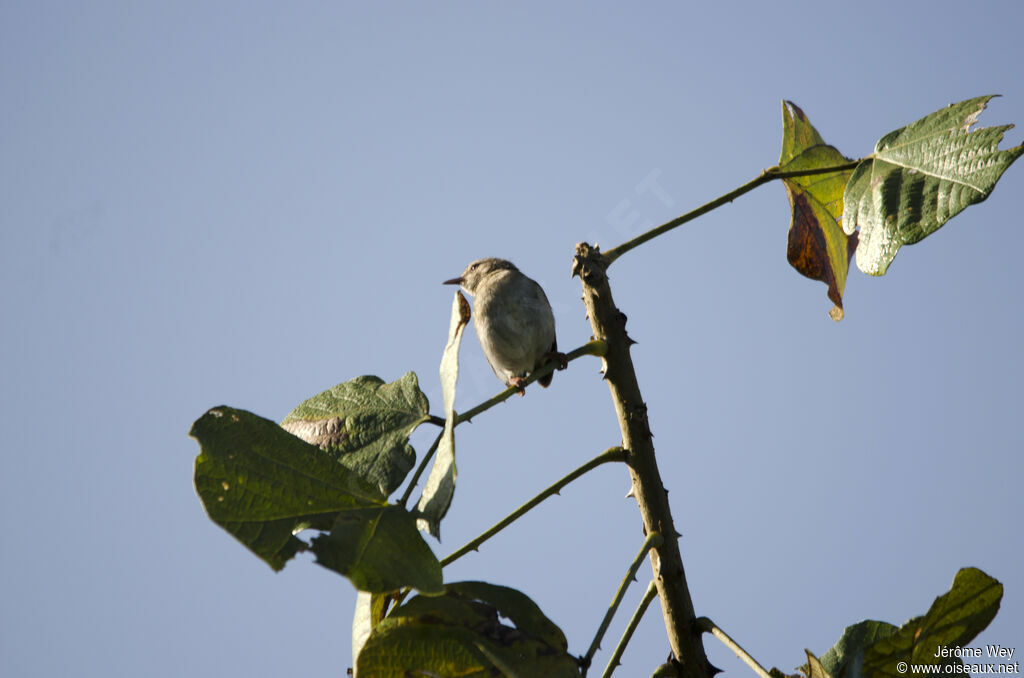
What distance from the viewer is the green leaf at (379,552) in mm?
1695

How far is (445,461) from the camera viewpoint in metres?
1.81

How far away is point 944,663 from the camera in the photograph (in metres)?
1.99

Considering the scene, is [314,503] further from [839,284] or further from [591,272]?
[839,284]

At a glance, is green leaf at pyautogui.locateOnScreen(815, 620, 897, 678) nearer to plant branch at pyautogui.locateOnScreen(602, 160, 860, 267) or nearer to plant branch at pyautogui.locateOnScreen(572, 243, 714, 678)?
plant branch at pyautogui.locateOnScreen(572, 243, 714, 678)

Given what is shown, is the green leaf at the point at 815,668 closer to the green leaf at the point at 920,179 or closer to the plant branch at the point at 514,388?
the plant branch at the point at 514,388

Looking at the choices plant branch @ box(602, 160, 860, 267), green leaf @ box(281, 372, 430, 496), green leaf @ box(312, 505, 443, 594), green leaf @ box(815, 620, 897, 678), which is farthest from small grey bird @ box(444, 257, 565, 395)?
green leaf @ box(312, 505, 443, 594)

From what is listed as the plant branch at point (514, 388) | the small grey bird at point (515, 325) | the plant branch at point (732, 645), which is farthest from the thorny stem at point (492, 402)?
the small grey bird at point (515, 325)

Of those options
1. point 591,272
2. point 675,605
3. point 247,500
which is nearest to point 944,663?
point 675,605

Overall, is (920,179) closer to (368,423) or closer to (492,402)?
(492,402)

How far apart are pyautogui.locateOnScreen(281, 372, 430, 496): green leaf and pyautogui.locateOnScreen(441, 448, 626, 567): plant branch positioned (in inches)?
8.9

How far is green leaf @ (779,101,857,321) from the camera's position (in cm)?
235

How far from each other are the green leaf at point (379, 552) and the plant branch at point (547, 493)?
20 cm

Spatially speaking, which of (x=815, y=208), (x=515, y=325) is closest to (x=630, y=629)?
(x=815, y=208)

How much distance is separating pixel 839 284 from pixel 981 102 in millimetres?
584
